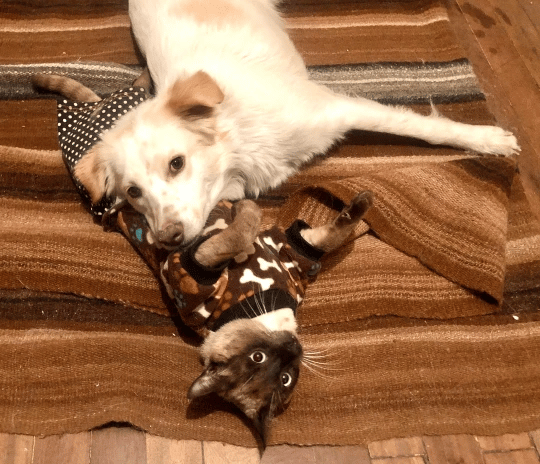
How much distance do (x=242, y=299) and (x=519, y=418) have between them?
1.07m

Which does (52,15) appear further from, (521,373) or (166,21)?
(521,373)

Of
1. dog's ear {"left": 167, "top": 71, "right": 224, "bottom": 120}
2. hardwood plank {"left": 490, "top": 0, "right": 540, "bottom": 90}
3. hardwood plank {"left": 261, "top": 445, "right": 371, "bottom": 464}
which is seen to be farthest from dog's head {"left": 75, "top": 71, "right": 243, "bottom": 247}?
hardwood plank {"left": 490, "top": 0, "right": 540, "bottom": 90}

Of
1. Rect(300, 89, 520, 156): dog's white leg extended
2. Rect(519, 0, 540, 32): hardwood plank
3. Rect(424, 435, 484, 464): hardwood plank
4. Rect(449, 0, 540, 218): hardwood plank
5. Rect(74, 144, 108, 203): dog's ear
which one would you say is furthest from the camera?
Rect(519, 0, 540, 32): hardwood plank

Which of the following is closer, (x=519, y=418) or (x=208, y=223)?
(x=519, y=418)

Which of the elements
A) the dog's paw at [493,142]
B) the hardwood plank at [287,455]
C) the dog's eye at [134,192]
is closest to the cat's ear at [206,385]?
the hardwood plank at [287,455]

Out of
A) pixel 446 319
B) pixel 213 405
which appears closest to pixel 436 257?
pixel 446 319

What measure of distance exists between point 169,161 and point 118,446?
3.41 feet

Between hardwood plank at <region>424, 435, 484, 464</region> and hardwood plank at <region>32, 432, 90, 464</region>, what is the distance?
47.2 inches

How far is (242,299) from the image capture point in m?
1.57

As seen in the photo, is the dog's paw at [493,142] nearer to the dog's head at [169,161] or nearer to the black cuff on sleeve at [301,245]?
the black cuff on sleeve at [301,245]

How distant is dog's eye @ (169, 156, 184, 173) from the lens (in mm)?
1709

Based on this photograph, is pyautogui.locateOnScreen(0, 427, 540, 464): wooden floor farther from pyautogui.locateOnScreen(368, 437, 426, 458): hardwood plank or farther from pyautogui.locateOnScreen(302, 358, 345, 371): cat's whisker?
pyautogui.locateOnScreen(302, 358, 345, 371): cat's whisker

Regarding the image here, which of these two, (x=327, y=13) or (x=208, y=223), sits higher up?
(x=327, y=13)

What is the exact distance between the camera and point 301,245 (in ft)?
5.75
